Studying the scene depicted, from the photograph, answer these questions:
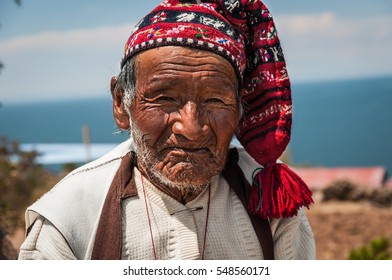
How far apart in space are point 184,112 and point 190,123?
0.16 feet

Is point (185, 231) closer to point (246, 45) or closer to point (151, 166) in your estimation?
point (151, 166)

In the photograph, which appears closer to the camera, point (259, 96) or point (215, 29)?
point (215, 29)

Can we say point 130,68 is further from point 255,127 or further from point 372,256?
point 372,256

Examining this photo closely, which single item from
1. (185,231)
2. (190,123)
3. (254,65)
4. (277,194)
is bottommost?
(185,231)

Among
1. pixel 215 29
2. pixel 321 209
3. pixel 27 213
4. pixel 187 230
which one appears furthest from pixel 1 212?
pixel 321 209

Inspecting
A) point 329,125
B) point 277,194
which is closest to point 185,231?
point 277,194

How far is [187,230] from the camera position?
205 cm

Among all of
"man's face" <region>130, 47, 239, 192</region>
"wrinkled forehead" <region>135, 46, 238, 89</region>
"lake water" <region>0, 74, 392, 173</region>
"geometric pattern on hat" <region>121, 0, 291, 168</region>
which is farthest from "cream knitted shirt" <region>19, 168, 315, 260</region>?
"lake water" <region>0, 74, 392, 173</region>

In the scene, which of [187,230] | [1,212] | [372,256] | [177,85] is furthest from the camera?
[372,256]

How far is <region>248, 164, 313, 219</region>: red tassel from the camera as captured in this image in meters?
2.09

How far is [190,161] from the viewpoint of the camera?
1.93 m

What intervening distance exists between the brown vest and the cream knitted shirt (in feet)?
0.09

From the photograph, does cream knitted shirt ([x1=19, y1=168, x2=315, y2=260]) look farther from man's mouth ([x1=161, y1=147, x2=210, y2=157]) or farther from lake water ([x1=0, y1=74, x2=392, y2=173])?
lake water ([x1=0, y1=74, x2=392, y2=173])
